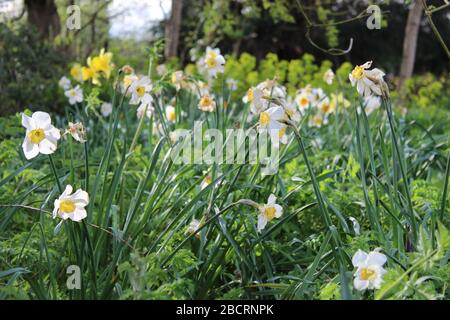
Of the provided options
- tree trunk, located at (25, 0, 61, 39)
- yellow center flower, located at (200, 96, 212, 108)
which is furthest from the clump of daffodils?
tree trunk, located at (25, 0, 61, 39)

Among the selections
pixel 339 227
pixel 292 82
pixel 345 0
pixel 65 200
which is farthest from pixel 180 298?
pixel 345 0

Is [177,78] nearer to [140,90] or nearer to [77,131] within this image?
[140,90]

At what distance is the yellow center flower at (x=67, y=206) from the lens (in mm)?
1521

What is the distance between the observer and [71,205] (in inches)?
60.2

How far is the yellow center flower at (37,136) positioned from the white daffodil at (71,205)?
18 cm

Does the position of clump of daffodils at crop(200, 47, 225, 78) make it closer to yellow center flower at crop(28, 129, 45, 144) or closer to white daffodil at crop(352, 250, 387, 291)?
yellow center flower at crop(28, 129, 45, 144)

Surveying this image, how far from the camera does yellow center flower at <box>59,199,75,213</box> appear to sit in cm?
152

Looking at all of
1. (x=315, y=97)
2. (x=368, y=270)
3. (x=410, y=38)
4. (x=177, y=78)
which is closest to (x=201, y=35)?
(x=410, y=38)

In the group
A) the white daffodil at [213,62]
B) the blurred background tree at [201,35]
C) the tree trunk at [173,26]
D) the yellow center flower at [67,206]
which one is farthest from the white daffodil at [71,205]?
the tree trunk at [173,26]

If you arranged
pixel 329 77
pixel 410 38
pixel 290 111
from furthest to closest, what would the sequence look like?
pixel 410 38
pixel 329 77
pixel 290 111

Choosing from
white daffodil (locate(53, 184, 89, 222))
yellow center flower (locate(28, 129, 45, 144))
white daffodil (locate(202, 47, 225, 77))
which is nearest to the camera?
white daffodil (locate(53, 184, 89, 222))

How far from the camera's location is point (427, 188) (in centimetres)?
224

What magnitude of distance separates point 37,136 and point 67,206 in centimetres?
22
